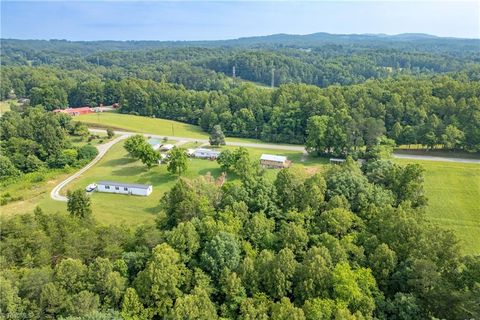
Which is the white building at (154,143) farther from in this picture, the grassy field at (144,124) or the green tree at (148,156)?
the green tree at (148,156)

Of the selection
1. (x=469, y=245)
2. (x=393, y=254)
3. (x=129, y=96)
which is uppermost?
(x=129, y=96)

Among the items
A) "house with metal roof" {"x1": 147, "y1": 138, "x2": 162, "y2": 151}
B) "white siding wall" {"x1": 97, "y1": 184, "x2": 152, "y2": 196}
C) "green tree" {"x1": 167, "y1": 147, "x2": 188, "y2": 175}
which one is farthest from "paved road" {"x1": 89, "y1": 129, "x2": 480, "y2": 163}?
"white siding wall" {"x1": 97, "y1": 184, "x2": 152, "y2": 196}

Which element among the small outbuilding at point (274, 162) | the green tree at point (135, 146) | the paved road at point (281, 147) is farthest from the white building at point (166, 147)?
the small outbuilding at point (274, 162)

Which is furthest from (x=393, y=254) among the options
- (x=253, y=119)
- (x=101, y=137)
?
(x=101, y=137)

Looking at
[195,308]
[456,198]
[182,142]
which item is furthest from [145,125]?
[195,308]

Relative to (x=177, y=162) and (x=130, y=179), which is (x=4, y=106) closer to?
(x=130, y=179)

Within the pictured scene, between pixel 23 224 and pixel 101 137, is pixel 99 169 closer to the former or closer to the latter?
pixel 101 137
